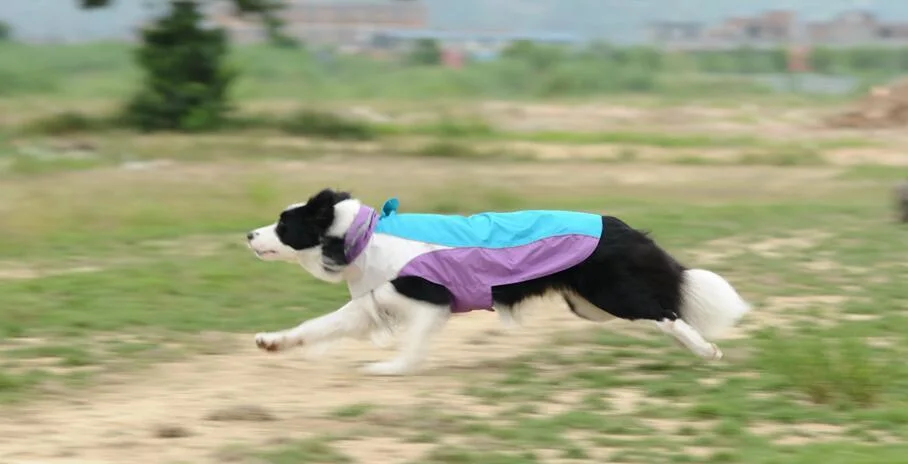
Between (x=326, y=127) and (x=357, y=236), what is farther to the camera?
(x=326, y=127)

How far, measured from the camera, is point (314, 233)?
745cm

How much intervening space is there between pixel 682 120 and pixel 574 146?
10.0 m

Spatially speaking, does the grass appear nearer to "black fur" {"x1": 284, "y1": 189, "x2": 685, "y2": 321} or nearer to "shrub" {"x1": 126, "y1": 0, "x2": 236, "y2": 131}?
"black fur" {"x1": 284, "y1": 189, "x2": 685, "y2": 321}

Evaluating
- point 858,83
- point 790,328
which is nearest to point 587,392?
point 790,328

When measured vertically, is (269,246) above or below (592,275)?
above

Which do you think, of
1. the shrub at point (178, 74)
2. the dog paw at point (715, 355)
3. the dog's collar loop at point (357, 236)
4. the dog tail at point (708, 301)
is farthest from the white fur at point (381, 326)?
the shrub at point (178, 74)

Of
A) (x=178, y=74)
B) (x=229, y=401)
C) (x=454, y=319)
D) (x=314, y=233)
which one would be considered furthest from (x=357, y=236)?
(x=178, y=74)

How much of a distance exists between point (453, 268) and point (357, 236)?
21.2 inches

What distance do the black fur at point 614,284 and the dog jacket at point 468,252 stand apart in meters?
0.06

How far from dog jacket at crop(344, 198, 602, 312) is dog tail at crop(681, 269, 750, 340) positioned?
0.61 metres

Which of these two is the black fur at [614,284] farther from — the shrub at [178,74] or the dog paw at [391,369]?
the shrub at [178,74]

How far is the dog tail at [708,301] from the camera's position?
24.9 feet

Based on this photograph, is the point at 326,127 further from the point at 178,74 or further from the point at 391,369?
the point at 391,369

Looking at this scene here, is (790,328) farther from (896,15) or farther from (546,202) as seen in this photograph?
(896,15)
